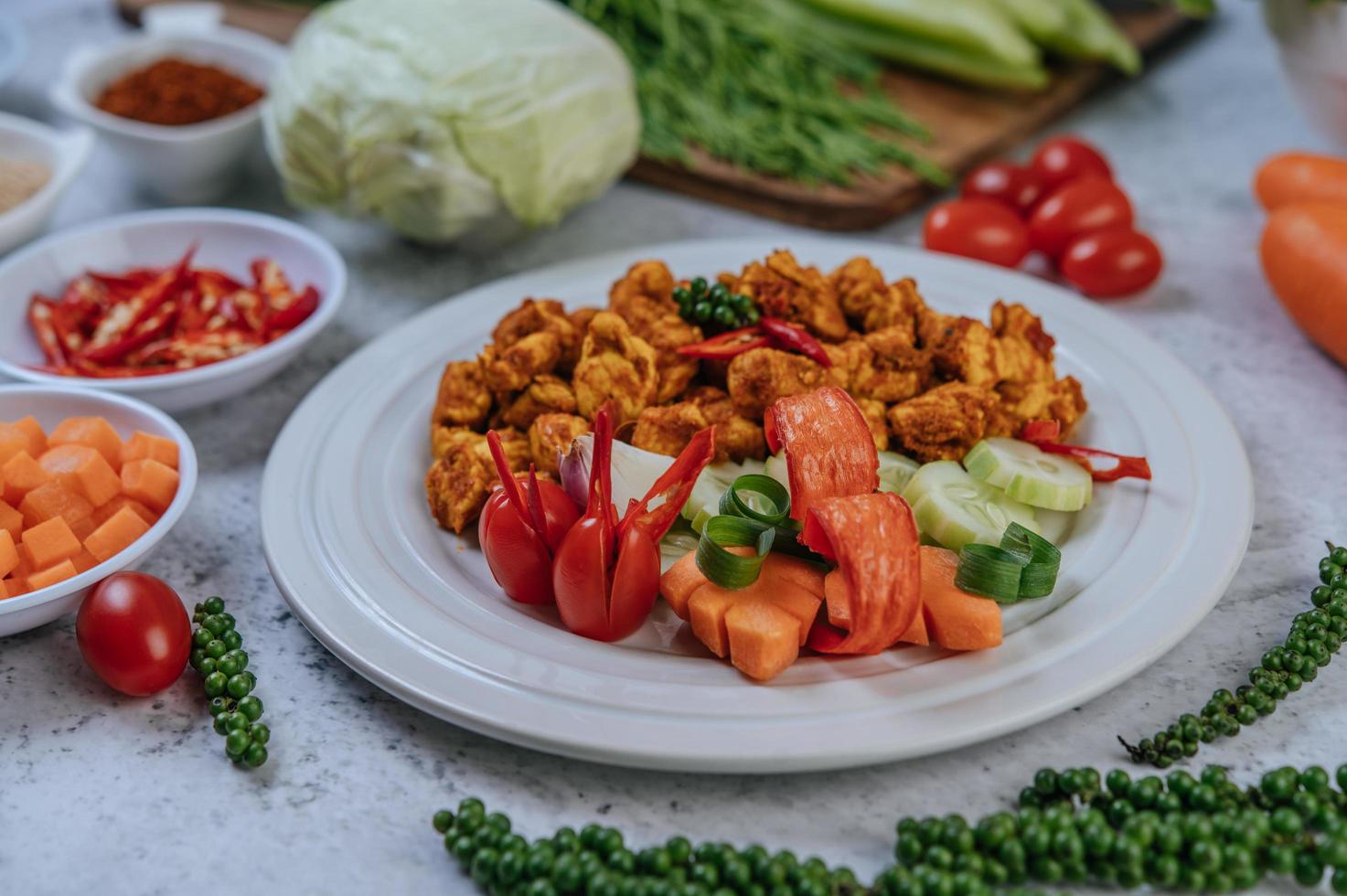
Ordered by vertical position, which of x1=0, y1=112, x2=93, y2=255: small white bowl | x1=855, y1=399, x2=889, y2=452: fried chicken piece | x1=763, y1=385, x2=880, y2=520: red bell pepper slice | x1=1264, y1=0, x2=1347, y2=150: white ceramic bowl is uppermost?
x1=1264, y1=0, x2=1347, y2=150: white ceramic bowl

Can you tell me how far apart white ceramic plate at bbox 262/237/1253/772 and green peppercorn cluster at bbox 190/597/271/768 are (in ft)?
0.45

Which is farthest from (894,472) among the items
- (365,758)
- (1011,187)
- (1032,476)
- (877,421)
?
(1011,187)

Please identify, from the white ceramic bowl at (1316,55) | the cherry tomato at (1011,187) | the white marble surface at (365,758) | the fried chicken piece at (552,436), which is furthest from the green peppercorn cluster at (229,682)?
the white ceramic bowl at (1316,55)

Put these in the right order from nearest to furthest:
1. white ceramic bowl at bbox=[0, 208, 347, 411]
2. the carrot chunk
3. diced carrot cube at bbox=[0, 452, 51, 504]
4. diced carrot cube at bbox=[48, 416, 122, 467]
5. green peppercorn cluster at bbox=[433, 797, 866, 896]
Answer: green peppercorn cluster at bbox=[433, 797, 866, 896] → the carrot chunk → diced carrot cube at bbox=[0, 452, 51, 504] → diced carrot cube at bbox=[48, 416, 122, 467] → white ceramic bowl at bbox=[0, 208, 347, 411]

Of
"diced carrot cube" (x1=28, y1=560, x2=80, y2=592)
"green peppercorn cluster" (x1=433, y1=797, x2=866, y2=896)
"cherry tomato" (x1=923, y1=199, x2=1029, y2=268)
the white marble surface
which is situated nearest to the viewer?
"green peppercorn cluster" (x1=433, y1=797, x2=866, y2=896)

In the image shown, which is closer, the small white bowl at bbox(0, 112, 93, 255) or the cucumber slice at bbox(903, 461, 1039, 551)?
the cucumber slice at bbox(903, 461, 1039, 551)

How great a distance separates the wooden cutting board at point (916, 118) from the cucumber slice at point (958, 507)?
1503mm

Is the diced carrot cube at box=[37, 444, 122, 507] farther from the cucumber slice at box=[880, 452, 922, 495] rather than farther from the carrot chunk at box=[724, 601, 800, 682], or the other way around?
the cucumber slice at box=[880, 452, 922, 495]

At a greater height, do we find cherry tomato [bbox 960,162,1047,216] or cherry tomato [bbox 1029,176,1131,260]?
cherry tomato [bbox 1029,176,1131,260]

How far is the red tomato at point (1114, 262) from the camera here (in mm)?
3270

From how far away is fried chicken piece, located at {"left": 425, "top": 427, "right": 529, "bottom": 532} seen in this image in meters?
2.37

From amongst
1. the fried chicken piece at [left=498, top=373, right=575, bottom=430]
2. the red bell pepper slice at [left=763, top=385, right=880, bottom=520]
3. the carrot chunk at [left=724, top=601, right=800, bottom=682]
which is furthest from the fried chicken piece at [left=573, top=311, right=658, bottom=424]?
the carrot chunk at [left=724, top=601, right=800, bottom=682]

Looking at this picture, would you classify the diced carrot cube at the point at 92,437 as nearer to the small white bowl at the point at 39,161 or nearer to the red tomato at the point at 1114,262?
the small white bowl at the point at 39,161

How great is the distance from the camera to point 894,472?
2385 millimetres
